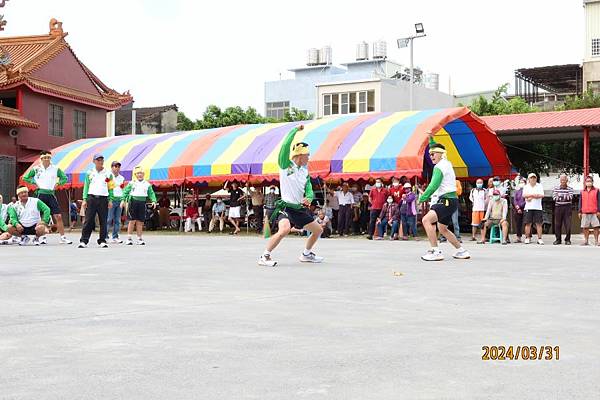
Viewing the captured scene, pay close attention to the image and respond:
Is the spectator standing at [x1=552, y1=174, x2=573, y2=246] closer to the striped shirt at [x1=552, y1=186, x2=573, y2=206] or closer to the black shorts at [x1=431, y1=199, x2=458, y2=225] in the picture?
the striped shirt at [x1=552, y1=186, x2=573, y2=206]

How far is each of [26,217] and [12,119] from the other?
52.0 ft

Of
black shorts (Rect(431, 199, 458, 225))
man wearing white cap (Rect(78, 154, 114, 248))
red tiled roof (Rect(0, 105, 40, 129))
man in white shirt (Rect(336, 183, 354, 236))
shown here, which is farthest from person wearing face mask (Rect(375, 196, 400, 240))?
red tiled roof (Rect(0, 105, 40, 129))

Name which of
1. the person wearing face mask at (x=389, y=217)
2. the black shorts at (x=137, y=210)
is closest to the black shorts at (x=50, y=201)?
the black shorts at (x=137, y=210)

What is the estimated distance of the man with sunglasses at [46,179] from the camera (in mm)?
17156

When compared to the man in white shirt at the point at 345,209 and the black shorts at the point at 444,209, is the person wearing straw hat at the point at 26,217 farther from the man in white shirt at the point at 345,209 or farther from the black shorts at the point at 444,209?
the man in white shirt at the point at 345,209

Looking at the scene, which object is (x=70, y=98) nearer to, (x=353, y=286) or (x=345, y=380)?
(x=353, y=286)

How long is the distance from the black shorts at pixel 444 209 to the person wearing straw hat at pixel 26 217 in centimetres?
913

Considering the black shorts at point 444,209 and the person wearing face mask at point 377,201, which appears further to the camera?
the person wearing face mask at point 377,201

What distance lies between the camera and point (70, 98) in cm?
3594

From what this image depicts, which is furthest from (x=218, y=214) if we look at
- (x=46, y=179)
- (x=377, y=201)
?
(x=46, y=179)

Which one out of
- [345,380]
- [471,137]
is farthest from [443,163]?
[471,137]

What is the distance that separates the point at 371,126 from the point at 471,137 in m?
3.71

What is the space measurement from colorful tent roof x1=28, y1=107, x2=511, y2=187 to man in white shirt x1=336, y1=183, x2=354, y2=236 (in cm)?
78

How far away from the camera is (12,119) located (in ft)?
105
